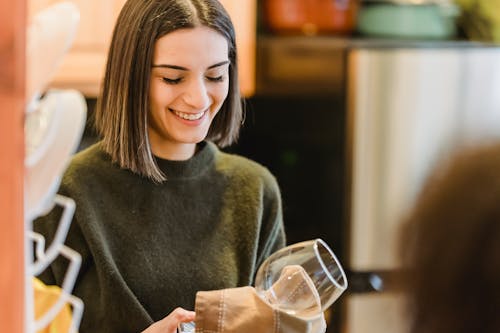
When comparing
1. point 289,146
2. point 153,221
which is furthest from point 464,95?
point 153,221

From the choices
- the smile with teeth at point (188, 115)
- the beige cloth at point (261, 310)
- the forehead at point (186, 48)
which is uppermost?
the forehead at point (186, 48)

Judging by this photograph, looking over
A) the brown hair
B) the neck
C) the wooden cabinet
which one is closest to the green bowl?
the wooden cabinet

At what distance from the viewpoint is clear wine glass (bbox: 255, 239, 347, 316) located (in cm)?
99

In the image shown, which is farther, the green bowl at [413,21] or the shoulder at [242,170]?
the green bowl at [413,21]

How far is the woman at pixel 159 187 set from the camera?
1085 mm

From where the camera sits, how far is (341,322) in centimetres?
233

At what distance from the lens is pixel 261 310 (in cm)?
97

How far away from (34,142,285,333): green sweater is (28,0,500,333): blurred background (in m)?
0.96

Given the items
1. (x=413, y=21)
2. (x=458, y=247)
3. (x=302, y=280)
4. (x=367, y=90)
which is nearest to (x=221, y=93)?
(x=302, y=280)

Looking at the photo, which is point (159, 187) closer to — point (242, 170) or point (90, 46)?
point (242, 170)

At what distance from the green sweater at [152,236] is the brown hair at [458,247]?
0.49 meters

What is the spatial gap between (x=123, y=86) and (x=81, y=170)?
0.47 feet

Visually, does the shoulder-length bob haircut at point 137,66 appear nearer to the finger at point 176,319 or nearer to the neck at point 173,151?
the neck at point 173,151

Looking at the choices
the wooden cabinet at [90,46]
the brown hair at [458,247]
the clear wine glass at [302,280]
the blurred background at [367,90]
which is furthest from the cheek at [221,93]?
the wooden cabinet at [90,46]
